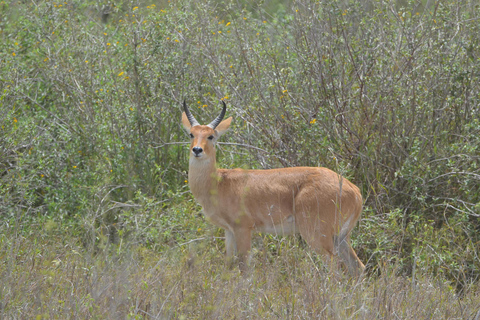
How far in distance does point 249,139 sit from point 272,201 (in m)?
1.35

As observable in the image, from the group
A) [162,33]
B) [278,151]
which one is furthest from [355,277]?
[162,33]

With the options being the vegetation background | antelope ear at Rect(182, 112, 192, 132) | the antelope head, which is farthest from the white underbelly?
antelope ear at Rect(182, 112, 192, 132)

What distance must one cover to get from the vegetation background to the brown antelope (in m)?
0.22

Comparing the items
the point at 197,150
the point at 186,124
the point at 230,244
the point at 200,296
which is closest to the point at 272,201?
the point at 230,244

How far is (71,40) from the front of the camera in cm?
973

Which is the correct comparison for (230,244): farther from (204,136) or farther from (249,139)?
(249,139)

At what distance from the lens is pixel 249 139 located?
25.9 feet

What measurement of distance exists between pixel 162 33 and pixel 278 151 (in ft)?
7.57

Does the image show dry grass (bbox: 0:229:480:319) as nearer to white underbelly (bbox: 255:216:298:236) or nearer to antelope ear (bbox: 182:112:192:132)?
white underbelly (bbox: 255:216:298:236)

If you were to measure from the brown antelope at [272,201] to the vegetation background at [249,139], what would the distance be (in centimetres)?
22

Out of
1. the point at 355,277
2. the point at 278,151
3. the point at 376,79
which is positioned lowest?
the point at 355,277

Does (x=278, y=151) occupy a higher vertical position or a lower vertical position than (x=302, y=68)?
lower

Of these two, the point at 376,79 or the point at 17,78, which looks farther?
the point at 17,78

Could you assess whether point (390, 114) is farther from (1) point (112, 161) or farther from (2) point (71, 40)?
(2) point (71, 40)
